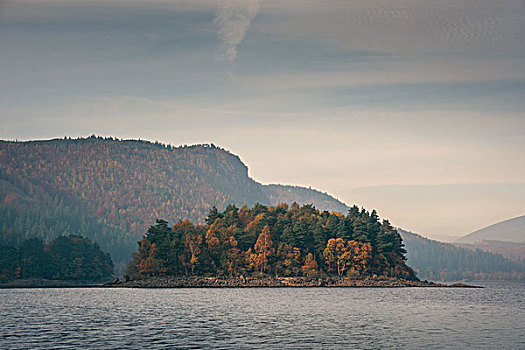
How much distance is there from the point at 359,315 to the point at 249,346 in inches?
1687

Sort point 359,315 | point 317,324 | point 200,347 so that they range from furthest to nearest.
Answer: point 359,315, point 317,324, point 200,347

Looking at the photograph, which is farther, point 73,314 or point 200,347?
point 73,314

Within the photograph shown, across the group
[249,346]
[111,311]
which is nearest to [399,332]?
[249,346]

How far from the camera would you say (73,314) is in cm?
10006

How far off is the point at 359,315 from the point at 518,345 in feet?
129

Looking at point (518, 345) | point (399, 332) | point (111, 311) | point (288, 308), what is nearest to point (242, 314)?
point (288, 308)

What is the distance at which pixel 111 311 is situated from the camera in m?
106

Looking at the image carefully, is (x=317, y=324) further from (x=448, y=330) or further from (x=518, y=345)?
(x=518, y=345)

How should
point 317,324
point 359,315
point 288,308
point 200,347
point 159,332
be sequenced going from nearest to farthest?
point 200,347, point 159,332, point 317,324, point 359,315, point 288,308

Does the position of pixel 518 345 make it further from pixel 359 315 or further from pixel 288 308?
pixel 288 308

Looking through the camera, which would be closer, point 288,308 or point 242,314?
point 242,314

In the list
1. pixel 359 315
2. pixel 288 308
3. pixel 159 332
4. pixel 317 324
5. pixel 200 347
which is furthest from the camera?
pixel 288 308

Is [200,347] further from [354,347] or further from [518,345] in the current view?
[518,345]

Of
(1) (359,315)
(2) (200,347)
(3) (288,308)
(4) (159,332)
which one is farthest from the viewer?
(3) (288,308)
